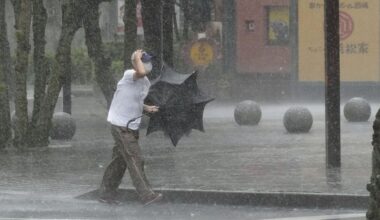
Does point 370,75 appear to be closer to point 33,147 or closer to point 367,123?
point 367,123

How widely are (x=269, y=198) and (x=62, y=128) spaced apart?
8.37 meters

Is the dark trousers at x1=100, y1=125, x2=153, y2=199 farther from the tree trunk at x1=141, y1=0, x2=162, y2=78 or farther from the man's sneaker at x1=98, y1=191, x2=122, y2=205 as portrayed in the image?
the tree trunk at x1=141, y1=0, x2=162, y2=78

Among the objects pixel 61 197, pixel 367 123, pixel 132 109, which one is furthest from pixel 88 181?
pixel 367 123

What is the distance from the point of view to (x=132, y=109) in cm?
1119

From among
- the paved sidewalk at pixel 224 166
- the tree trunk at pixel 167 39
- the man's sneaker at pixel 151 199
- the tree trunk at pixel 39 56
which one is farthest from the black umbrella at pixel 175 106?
the tree trunk at pixel 167 39

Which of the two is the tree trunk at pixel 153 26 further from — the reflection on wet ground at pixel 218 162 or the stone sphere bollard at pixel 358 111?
the stone sphere bollard at pixel 358 111

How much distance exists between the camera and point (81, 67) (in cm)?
3894

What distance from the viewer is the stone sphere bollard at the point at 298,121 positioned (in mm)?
19281

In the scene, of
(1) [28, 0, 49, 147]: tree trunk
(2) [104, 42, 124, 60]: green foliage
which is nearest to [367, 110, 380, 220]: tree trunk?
(1) [28, 0, 49, 147]: tree trunk

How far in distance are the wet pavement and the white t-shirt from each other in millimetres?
1105

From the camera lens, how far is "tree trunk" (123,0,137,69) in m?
20.4

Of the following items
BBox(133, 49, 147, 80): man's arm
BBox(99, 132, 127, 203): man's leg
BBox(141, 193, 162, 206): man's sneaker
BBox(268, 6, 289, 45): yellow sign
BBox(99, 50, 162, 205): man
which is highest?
BBox(268, 6, 289, 45): yellow sign

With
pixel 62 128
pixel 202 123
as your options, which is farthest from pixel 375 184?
pixel 62 128

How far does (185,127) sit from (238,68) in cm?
1784
